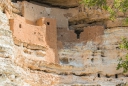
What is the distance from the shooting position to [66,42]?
723 inches

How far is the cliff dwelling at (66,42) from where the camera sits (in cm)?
1614

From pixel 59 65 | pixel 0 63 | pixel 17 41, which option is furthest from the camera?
pixel 59 65

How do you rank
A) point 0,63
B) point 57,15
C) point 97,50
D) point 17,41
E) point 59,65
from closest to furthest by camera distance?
point 0,63 < point 17,41 < point 59,65 < point 97,50 < point 57,15

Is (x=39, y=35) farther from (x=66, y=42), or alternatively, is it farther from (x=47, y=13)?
(x=47, y=13)

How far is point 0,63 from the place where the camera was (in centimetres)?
1072

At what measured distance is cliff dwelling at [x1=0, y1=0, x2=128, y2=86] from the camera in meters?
16.1

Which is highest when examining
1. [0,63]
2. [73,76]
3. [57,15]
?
[57,15]

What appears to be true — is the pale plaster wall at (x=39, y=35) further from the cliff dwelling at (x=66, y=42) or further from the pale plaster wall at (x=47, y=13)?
the pale plaster wall at (x=47, y=13)

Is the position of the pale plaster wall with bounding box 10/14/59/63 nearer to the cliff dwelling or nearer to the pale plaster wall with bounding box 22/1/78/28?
the cliff dwelling

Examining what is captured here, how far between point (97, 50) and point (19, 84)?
7585mm

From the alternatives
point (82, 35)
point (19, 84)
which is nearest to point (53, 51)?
point (82, 35)

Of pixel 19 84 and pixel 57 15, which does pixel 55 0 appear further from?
pixel 19 84

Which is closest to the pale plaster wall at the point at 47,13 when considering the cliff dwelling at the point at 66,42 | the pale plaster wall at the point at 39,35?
the cliff dwelling at the point at 66,42

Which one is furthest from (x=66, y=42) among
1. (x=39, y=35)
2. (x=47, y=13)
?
(x=39, y=35)
